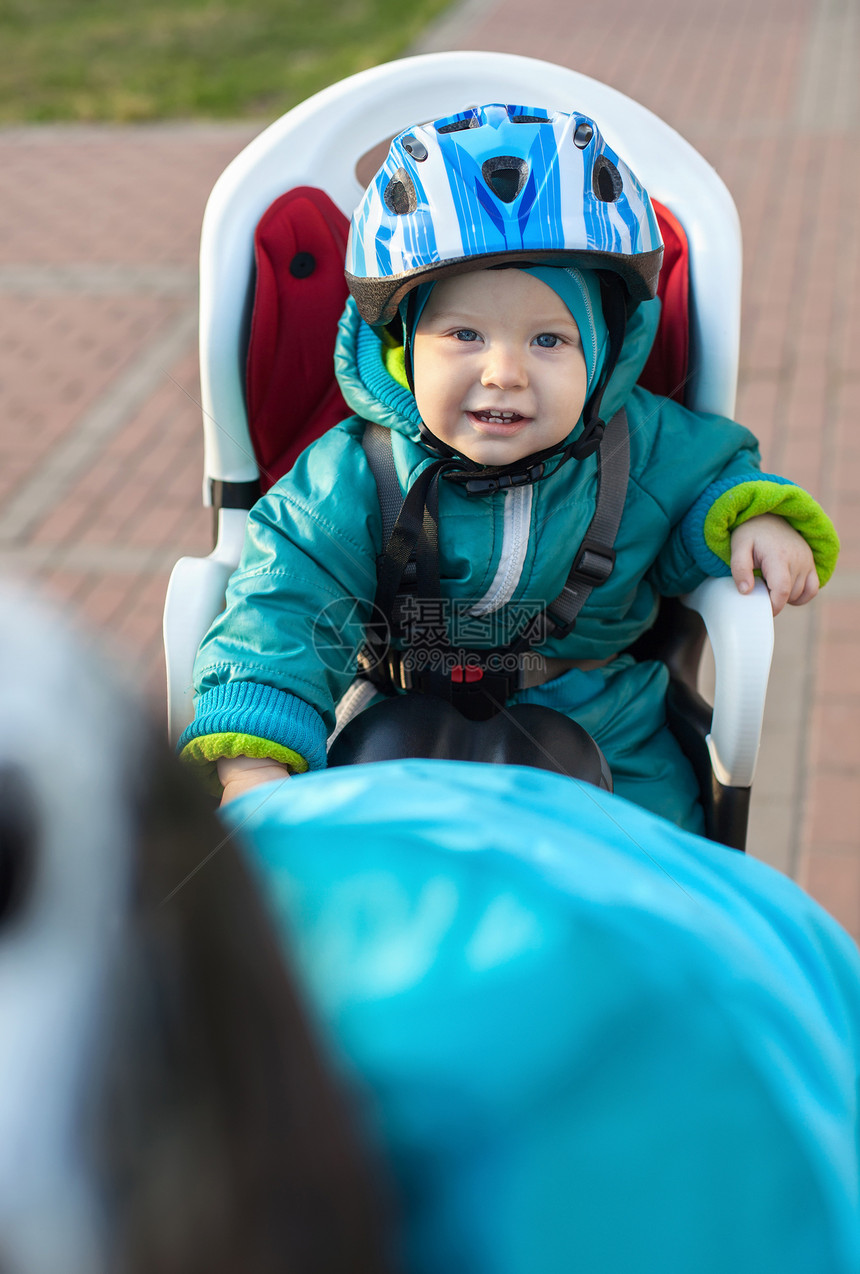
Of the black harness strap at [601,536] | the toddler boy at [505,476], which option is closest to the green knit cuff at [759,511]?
the toddler boy at [505,476]

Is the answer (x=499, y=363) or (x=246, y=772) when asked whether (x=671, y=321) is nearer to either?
(x=499, y=363)

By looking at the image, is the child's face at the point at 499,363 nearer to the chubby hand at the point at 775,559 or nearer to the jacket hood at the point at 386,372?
the jacket hood at the point at 386,372

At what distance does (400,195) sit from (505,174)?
0.13 m

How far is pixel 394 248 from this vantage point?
1343mm

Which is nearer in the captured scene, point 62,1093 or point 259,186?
point 62,1093

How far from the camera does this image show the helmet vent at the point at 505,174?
4.34 ft

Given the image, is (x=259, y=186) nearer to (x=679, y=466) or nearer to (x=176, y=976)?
(x=679, y=466)

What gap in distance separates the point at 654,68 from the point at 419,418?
20.8 feet

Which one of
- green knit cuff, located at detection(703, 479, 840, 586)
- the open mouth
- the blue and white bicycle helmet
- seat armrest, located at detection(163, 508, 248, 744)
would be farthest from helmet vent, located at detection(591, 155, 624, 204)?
seat armrest, located at detection(163, 508, 248, 744)

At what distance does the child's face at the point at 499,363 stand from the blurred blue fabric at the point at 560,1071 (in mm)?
913

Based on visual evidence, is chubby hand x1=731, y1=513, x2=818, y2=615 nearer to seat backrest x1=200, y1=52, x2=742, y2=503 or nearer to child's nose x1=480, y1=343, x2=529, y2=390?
seat backrest x1=200, y1=52, x2=742, y2=503

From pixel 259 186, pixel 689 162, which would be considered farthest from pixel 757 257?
pixel 259 186

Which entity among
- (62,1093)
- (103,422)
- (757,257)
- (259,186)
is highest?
(259,186)

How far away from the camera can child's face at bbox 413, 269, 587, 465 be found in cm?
132
